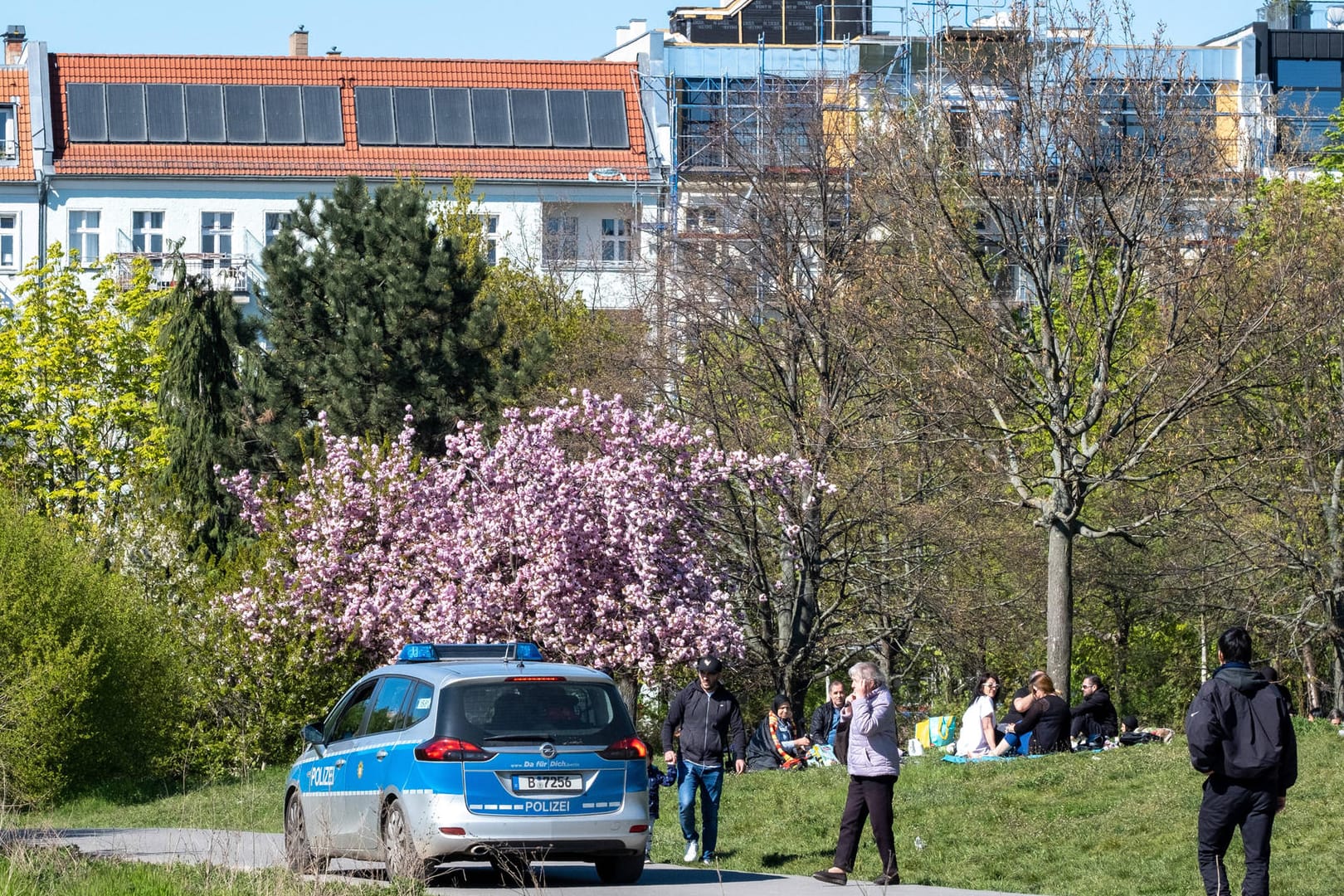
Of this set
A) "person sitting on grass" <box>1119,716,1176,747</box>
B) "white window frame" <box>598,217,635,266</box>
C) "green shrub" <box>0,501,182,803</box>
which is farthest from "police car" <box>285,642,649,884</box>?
"white window frame" <box>598,217,635,266</box>

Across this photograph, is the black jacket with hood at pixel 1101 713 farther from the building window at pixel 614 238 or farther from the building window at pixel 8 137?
the building window at pixel 8 137

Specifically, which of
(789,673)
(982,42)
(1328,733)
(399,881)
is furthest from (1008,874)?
(789,673)

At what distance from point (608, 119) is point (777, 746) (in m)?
40.7

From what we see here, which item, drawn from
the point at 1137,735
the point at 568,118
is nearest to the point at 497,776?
the point at 1137,735

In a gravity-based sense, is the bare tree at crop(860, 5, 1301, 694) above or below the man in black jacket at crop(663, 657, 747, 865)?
above

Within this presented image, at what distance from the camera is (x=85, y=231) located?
200 feet

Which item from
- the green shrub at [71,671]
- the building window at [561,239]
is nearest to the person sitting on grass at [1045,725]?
the green shrub at [71,671]

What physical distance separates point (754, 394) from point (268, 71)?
32.4 m

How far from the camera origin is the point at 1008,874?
50.0ft

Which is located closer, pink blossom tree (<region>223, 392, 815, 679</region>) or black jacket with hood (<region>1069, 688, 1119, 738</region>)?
black jacket with hood (<region>1069, 688, 1119, 738</region>)

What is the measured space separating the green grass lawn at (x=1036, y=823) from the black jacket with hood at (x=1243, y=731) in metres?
2.52

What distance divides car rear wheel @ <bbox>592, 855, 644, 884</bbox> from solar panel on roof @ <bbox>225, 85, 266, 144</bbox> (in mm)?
50382

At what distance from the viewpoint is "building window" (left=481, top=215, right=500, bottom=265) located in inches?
2260

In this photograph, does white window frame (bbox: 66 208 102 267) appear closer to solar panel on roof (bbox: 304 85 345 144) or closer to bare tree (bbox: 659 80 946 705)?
solar panel on roof (bbox: 304 85 345 144)
